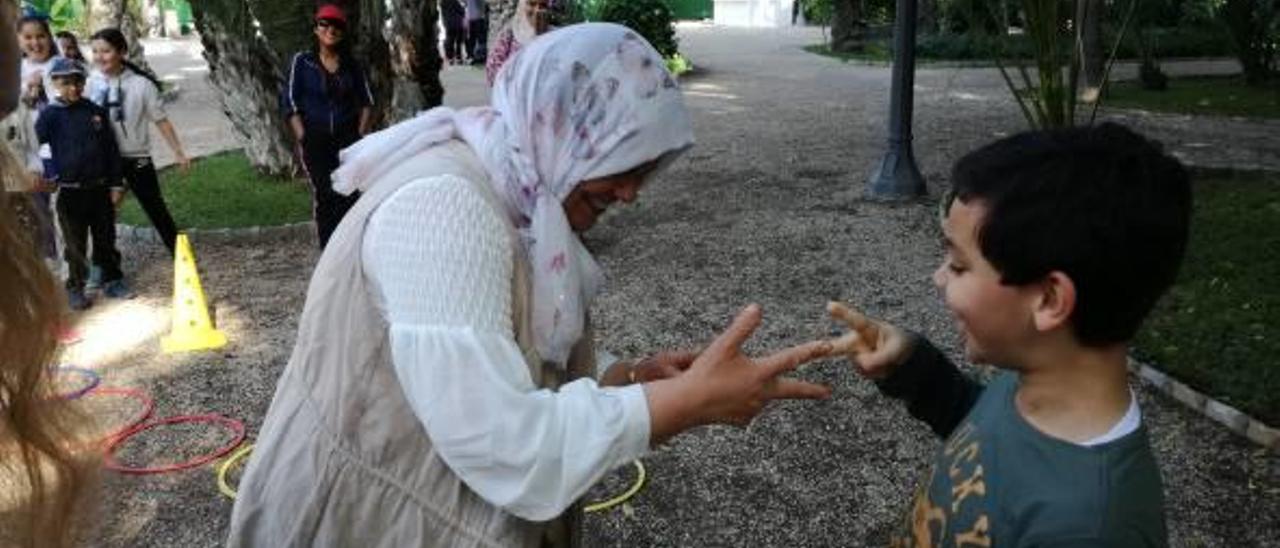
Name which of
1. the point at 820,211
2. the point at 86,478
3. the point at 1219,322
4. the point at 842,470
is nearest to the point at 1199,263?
the point at 1219,322

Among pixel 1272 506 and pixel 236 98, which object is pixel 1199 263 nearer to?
pixel 1272 506

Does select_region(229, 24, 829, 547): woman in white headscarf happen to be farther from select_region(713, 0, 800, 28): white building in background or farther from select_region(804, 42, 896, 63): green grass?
select_region(713, 0, 800, 28): white building in background

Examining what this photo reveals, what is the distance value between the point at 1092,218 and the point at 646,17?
16929 millimetres

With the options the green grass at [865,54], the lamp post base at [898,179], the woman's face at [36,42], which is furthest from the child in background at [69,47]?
the green grass at [865,54]

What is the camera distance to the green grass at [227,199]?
27.1 ft

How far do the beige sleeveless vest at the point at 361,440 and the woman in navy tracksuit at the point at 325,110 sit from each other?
5522mm

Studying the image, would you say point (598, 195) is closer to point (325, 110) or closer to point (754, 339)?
point (754, 339)

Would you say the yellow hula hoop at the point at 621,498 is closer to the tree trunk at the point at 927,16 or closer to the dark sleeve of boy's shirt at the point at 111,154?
the dark sleeve of boy's shirt at the point at 111,154

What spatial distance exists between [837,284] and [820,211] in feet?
6.26

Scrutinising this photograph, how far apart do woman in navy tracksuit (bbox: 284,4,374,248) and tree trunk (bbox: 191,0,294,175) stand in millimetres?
2520

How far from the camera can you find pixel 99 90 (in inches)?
270

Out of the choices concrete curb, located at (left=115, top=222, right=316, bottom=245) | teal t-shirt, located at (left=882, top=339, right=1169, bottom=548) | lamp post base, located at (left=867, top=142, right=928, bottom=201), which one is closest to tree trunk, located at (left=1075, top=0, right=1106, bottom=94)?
lamp post base, located at (left=867, top=142, right=928, bottom=201)

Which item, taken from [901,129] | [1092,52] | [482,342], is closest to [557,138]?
[482,342]

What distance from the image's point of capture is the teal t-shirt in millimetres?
1440
